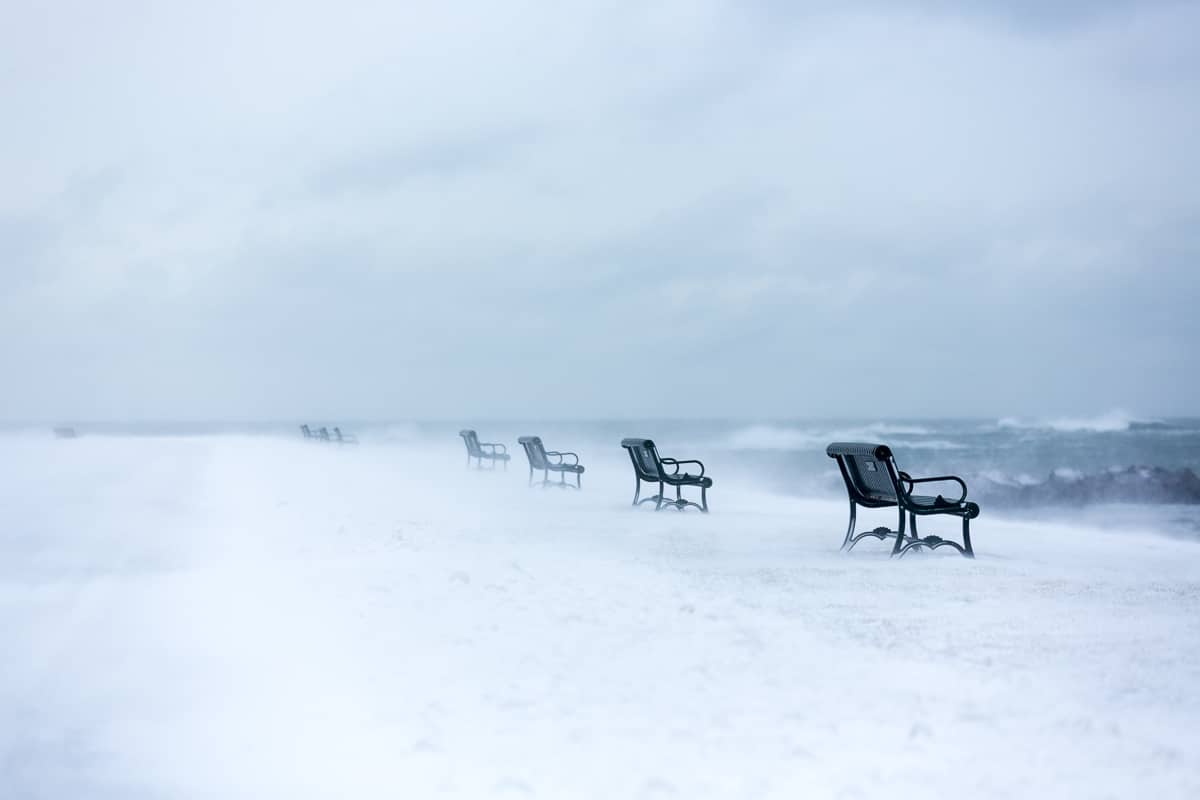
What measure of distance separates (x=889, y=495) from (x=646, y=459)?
4698mm

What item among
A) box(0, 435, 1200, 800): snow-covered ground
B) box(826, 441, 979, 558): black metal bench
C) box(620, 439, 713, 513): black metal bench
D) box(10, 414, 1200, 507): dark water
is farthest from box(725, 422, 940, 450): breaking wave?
box(0, 435, 1200, 800): snow-covered ground

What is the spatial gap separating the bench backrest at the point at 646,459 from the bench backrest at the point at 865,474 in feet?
12.7

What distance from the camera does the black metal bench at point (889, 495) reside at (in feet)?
28.2

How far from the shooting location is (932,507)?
866 cm

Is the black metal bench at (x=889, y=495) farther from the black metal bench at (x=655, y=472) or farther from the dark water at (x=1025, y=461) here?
the dark water at (x=1025, y=461)

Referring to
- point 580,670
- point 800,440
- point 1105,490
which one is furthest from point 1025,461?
point 580,670

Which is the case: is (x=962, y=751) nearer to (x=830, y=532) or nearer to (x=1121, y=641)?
(x=1121, y=641)

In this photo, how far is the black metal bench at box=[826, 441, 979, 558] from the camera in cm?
860

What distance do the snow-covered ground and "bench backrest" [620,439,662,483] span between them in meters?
3.51

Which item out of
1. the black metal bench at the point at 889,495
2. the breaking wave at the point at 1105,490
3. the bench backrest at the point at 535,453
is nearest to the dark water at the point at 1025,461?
the breaking wave at the point at 1105,490

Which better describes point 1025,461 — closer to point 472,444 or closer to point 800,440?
point 800,440

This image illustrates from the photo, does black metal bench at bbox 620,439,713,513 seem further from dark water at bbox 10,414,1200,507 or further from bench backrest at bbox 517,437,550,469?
dark water at bbox 10,414,1200,507

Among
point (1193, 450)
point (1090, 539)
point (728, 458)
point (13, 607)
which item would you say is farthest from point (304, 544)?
point (1193, 450)

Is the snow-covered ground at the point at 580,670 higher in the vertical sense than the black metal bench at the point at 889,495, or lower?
lower
